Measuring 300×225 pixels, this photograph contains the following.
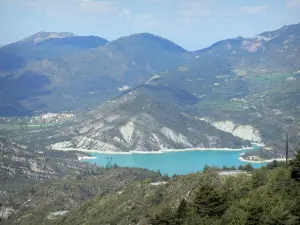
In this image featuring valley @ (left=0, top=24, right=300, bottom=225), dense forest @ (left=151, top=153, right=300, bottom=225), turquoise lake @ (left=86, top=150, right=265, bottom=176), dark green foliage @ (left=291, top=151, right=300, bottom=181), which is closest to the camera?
dense forest @ (left=151, top=153, right=300, bottom=225)

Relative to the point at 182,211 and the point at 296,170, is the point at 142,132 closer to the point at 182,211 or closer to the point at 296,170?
the point at 296,170

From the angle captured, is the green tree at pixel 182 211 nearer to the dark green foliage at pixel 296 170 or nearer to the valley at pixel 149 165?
the valley at pixel 149 165

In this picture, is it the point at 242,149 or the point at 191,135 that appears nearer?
the point at 242,149

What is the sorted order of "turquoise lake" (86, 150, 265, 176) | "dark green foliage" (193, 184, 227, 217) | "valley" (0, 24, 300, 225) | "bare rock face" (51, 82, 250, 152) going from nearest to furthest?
"dark green foliage" (193, 184, 227, 217)
"valley" (0, 24, 300, 225)
"turquoise lake" (86, 150, 265, 176)
"bare rock face" (51, 82, 250, 152)

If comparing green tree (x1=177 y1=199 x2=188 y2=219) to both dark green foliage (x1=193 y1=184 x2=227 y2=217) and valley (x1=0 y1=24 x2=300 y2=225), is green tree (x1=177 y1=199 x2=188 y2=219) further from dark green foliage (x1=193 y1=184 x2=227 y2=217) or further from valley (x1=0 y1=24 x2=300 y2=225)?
dark green foliage (x1=193 y1=184 x2=227 y2=217)

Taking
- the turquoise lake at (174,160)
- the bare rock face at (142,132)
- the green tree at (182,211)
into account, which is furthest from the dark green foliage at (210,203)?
the bare rock face at (142,132)

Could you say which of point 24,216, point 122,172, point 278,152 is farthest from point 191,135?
point 24,216

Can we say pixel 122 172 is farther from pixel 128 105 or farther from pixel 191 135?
pixel 128 105

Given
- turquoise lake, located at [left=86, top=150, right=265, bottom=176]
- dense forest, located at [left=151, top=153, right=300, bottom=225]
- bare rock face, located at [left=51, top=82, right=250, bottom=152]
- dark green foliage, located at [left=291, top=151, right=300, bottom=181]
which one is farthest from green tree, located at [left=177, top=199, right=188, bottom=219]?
bare rock face, located at [left=51, top=82, right=250, bottom=152]

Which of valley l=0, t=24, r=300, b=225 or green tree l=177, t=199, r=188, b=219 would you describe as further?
valley l=0, t=24, r=300, b=225
